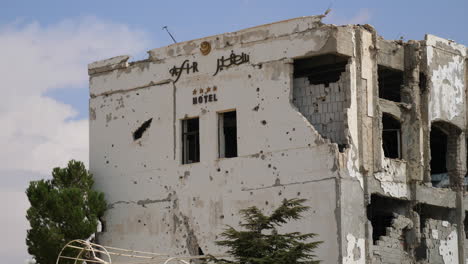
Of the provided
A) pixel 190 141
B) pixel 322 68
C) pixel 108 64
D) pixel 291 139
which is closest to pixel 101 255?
pixel 190 141

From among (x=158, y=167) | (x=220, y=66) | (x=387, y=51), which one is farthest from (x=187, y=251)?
(x=387, y=51)

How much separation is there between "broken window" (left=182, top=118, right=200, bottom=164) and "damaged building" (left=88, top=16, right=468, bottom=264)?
0.04m

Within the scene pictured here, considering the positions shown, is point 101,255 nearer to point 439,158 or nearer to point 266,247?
point 266,247

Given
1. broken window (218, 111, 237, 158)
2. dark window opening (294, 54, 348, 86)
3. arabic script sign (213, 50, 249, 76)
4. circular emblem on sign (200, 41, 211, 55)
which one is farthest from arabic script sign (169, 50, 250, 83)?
dark window opening (294, 54, 348, 86)

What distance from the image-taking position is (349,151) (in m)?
33.6

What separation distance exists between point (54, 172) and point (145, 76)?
12.3ft

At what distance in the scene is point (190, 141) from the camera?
3678 cm

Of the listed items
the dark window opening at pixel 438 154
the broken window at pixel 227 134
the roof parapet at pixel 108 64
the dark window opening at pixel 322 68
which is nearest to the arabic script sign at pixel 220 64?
the broken window at pixel 227 134

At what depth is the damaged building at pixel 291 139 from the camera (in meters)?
33.8

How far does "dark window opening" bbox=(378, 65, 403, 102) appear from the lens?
3666 cm

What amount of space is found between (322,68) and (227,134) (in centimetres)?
351

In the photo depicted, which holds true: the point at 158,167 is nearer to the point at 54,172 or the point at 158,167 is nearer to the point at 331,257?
the point at 54,172

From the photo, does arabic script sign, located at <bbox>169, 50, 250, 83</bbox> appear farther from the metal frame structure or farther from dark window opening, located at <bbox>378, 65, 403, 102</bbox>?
the metal frame structure

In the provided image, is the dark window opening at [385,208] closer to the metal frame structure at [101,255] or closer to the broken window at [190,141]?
the broken window at [190,141]
